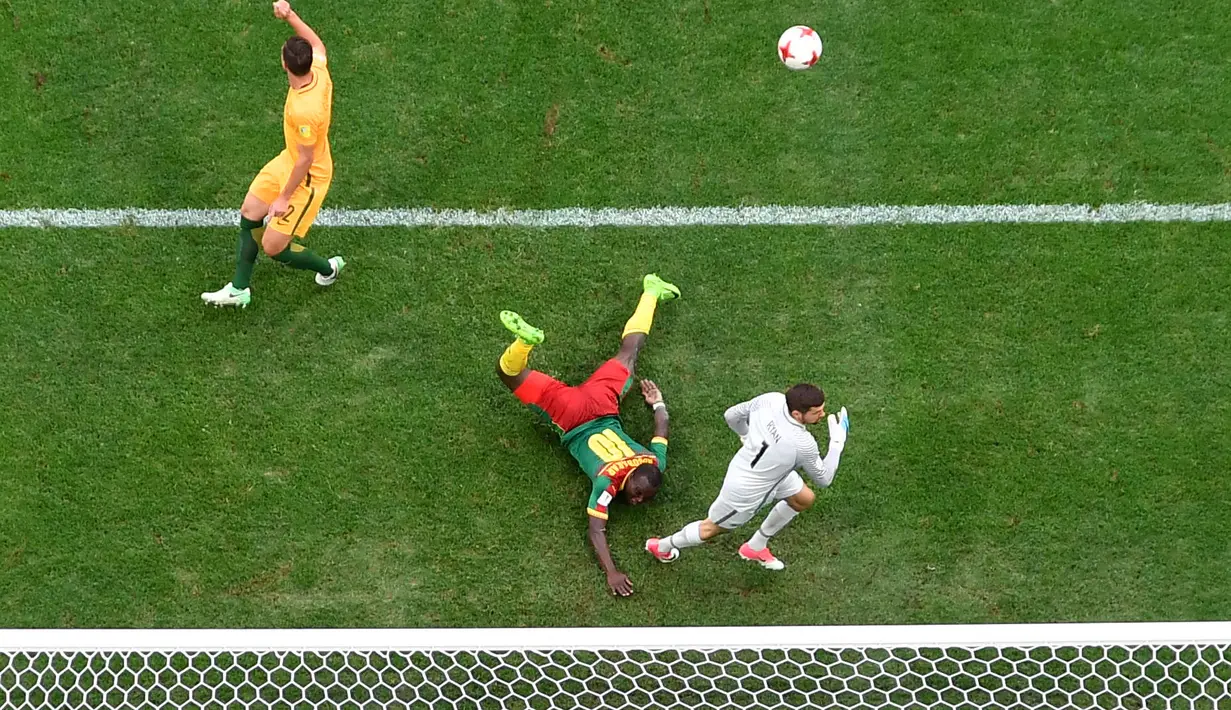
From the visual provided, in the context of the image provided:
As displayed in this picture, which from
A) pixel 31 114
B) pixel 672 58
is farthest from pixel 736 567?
pixel 31 114

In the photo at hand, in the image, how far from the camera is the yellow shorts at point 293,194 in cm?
531

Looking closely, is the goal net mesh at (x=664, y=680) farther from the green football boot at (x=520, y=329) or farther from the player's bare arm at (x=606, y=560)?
the green football boot at (x=520, y=329)

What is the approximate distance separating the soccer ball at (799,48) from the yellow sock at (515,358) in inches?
97.1

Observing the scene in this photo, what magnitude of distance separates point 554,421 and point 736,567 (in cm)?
134

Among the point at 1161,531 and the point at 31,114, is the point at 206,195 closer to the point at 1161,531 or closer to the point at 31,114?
the point at 31,114

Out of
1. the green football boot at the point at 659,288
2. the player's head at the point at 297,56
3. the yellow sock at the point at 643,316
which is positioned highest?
the player's head at the point at 297,56

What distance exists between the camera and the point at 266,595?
18.1 ft

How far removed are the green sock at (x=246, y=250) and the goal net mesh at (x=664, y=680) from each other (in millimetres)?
2141

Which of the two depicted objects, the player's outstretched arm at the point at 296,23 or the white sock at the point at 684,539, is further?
the white sock at the point at 684,539

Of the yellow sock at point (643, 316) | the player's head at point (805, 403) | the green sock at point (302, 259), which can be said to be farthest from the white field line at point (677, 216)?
the player's head at point (805, 403)

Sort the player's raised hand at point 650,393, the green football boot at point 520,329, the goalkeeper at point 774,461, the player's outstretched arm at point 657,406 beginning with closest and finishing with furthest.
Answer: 1. the goalkeeper at point 774,461
2. the green football boot at point 520,329
3. the player's outstretched arm at point 657,406
4. the player's raised hand at point 650,393

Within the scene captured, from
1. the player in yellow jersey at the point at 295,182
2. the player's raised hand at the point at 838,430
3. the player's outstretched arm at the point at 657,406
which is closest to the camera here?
the player's raised hand at the point at 838,430

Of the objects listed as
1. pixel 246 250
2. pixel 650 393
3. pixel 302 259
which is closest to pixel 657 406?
pixel 650 393

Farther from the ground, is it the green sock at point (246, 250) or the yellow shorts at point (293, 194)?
the yellow shorts at point (293, 194)
